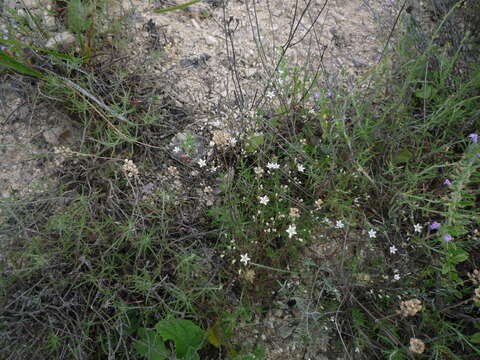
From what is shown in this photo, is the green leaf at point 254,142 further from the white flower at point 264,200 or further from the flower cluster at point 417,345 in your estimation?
the flower cluster at point 417,345

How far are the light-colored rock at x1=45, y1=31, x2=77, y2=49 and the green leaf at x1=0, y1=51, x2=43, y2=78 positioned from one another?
21cm

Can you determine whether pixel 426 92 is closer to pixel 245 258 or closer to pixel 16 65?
pixel 245 258

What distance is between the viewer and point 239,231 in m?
1.94

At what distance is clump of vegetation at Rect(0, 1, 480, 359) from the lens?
184 cm

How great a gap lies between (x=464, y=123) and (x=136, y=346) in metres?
2.19

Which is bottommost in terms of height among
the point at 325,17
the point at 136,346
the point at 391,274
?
the point at 136,346

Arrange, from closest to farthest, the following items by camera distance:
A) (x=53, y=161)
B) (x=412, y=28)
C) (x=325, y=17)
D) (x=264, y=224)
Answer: (x=264, y=224)
(x=53, y=161)
(x=412, y=28)
(x=325, y=17)

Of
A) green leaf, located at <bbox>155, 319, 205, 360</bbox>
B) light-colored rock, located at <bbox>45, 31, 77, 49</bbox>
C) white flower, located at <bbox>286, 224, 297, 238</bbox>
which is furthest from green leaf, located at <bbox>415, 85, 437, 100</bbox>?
light-colored rock, located at <bbox>45, 31, 77, 49</bbox>

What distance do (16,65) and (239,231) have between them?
160 cm

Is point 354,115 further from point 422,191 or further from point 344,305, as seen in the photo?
point 344,305

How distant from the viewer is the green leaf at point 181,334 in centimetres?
177

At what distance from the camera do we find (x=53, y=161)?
7.45 feet

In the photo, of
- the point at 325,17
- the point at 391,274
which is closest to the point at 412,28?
the point at 325,17

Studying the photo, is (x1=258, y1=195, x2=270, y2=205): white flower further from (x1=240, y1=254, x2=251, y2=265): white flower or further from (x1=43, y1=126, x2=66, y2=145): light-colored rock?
(x1=43, y1=126, x2=66, y2=145): light-colored rock
